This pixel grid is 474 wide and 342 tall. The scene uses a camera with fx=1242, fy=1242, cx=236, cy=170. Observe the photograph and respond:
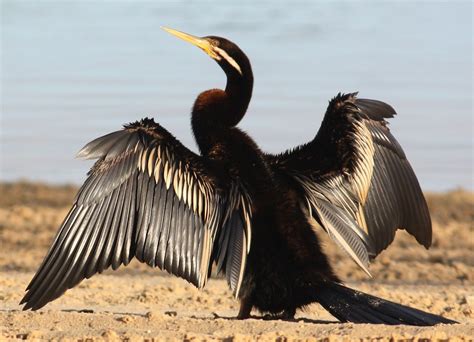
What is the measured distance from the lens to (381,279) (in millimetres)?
9703

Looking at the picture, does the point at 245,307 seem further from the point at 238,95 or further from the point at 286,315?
the point at 238,95

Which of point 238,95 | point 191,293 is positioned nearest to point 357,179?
point 238,95

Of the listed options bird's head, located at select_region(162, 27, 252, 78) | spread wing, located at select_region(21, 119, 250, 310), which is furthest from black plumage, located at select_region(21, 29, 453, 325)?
bird's head, located at select_region(162, 27, 252, 78)

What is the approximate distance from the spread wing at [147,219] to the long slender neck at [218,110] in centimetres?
50

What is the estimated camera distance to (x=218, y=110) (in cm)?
775

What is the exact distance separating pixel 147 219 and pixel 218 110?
1082 mm

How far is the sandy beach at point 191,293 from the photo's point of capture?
6.28 m

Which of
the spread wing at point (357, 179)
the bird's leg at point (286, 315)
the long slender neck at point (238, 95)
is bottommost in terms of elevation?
the bird's leg at point (286, 315)

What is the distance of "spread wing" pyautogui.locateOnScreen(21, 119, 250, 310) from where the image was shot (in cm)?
684

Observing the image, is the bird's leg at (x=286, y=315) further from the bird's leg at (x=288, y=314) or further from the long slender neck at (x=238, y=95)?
the long slender neck at (x=238, y=95)

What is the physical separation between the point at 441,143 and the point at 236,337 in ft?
37.1

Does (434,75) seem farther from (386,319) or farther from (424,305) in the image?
(386,319)

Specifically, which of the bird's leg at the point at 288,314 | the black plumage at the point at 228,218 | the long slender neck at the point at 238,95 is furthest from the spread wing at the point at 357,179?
the bird's leg at the point at 288,314

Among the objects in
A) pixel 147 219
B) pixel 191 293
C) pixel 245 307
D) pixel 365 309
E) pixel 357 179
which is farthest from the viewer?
pixel 191 293
